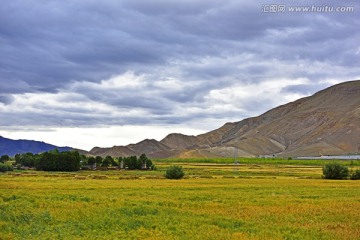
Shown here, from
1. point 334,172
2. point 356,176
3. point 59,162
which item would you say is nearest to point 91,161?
point 59,162

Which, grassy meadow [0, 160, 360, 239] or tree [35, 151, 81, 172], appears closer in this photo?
grassy meadow [0, 160, 360, 239]

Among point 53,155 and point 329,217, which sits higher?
point 53,155

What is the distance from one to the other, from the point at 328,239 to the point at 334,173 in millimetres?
79486

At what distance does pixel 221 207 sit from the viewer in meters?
36.3

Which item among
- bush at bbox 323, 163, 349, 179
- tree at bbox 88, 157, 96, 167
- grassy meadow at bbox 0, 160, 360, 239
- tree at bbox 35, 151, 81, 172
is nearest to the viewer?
grassy meadow at bbox 0, 160, 360, 239

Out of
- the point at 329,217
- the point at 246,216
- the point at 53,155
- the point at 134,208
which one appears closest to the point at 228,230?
the point at 246,216

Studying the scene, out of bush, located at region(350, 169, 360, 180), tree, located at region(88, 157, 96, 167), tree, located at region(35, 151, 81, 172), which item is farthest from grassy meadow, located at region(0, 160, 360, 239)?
tree, located at region(88, 157, 96, 167)

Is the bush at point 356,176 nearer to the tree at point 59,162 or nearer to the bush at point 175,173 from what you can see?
the bush at point 175,173

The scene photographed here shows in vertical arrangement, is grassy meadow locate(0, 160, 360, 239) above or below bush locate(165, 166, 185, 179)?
below

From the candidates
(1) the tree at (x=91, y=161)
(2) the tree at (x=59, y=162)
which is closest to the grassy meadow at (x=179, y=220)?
(2) the tree at (x=59, y=162)

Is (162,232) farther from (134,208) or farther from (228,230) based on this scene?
(134,208)

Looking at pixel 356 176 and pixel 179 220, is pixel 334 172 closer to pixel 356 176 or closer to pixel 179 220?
pixel 356 176

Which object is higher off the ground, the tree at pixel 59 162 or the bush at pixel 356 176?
the tree at pixel 59 162

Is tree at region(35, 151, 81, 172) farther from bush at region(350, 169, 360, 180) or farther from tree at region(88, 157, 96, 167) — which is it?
bush at region(350, 169, 360, 180)
